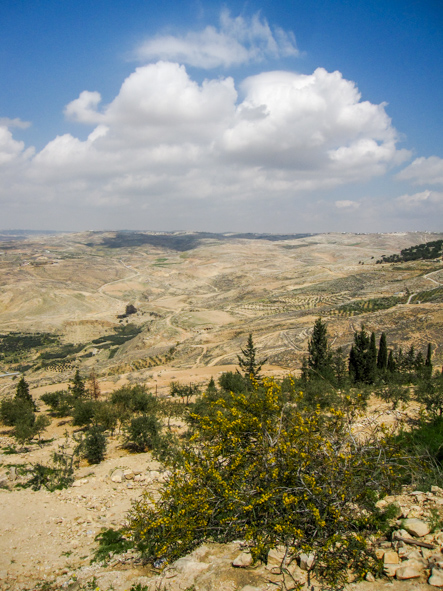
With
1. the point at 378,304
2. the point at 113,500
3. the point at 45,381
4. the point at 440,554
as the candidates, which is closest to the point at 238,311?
the point at 378,304

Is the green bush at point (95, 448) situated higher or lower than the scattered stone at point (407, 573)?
lower

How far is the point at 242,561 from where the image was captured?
574 centimetres

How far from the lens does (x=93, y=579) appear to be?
260 inches

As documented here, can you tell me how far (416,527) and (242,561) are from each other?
3226 mm

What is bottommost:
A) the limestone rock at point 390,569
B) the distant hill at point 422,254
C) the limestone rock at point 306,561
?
Answer: the limestone rock at point 306,561

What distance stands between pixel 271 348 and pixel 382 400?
32563 mm

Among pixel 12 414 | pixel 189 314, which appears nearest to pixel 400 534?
pixel 12 414

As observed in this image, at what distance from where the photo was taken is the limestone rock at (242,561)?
571 cm

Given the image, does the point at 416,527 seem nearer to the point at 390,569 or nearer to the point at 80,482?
the point at 390,569

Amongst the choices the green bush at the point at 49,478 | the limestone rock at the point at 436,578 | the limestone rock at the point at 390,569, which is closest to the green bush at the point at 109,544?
the green bush at the point at 49,478

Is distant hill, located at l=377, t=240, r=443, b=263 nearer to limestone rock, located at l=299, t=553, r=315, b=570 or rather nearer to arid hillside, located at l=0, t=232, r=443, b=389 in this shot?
arid hillside, located at l=0, t=232, r=443, b=389

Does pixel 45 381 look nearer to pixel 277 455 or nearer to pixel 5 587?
pixel 5 587

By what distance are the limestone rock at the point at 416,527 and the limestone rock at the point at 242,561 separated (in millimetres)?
2936

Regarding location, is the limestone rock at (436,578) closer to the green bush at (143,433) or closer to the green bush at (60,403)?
the green bush at (143,433)
